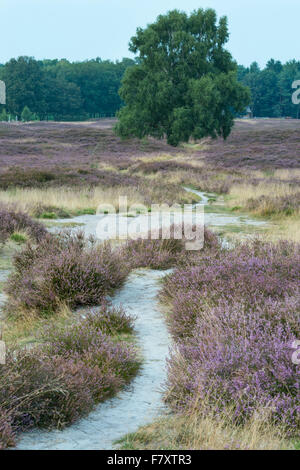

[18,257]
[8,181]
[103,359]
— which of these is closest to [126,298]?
[18,257]

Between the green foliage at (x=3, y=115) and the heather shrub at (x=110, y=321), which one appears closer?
the heather shrub at (x=110, y=321)

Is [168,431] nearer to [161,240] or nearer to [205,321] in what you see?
[205,321]

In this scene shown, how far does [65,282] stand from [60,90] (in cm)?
10025

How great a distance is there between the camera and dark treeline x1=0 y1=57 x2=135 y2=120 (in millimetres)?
91562

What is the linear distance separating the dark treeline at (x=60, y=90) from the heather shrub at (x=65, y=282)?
83.1 m

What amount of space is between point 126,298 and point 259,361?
3.33 m

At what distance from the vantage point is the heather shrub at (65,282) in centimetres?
614

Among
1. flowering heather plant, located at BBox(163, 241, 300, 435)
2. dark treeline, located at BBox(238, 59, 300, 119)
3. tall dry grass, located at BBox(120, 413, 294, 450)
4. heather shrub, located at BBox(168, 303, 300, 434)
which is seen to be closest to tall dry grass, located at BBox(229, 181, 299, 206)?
flowering heather plant, located at BBox(163, 241, 300, 435)

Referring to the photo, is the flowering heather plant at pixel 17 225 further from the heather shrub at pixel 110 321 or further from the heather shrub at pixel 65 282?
the heather shrub at pixel 110 321

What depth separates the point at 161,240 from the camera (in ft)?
28.9

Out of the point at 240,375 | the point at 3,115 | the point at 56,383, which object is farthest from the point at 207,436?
the point at 3,115

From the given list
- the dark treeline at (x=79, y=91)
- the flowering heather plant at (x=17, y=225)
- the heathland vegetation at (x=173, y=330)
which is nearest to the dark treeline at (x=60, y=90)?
the dark treeline at (x=79, y=91)

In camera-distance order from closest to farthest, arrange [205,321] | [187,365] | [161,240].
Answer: [187,365] < [205,321] < [161,240]

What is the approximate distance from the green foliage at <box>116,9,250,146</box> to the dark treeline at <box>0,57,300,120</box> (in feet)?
155
